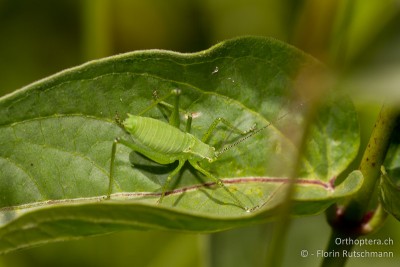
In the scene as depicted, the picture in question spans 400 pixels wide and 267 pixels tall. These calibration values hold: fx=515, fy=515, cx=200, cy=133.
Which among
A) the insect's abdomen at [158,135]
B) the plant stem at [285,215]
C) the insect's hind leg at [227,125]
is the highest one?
the plant stem at [285,215]

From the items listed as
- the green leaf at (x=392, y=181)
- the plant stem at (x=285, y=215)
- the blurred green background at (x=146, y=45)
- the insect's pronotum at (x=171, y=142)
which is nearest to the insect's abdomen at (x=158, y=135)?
the insect's pronotum at (x=171, y=142)

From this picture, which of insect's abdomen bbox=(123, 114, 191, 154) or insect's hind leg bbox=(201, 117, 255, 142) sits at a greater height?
insect's hind leg bbox=(201, 117, 255, 142)

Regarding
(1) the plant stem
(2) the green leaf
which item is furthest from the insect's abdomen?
(1) the plant stem

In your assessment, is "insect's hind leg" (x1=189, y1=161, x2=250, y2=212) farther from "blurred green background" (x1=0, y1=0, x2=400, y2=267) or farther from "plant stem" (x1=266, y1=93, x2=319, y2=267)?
"blurred green background" (x1=0, y1=0, x2=400, y2=267)

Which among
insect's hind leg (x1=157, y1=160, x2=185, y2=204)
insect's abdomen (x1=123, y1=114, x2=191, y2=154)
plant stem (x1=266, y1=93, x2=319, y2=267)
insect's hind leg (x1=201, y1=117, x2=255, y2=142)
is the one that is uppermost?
plant stem (x1=266, y1=93, x2=319, y2=267)

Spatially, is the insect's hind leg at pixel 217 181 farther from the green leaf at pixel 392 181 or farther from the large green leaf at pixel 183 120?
the green leaf at pixel 392 181

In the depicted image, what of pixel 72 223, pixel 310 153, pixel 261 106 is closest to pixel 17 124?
pixel 72 223

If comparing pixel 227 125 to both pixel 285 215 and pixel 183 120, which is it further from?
pixel 285 215
